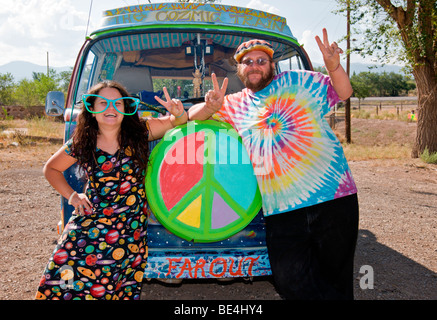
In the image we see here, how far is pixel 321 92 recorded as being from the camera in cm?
231

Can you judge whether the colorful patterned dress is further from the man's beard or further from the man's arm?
the man's arm

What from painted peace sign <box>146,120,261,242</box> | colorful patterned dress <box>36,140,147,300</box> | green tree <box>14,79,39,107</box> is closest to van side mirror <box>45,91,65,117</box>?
colorful patterned dress <box>36,140,147,300</box>

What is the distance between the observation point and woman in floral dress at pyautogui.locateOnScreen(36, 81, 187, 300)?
6.72ft

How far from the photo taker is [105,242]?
2.11 meters

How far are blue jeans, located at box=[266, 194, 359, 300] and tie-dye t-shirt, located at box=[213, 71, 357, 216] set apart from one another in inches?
3.4

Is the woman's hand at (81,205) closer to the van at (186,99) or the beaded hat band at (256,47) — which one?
the van at (186,99)

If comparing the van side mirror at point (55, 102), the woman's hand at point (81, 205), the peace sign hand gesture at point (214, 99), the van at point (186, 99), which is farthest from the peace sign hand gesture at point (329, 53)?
the van side mirror at point (55, 102)

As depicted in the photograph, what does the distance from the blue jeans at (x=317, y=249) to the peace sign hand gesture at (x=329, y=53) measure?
2.68 feet

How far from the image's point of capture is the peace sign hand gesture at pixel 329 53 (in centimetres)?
228

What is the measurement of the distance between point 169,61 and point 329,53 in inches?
84.7
